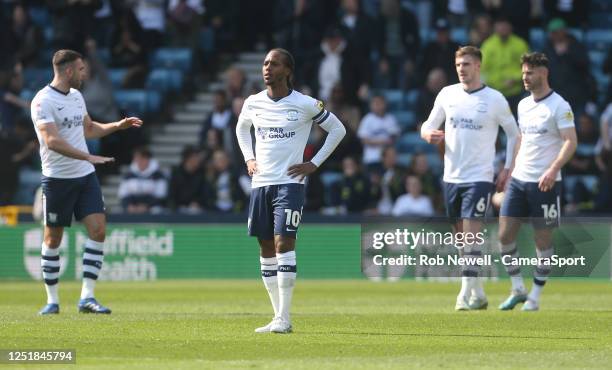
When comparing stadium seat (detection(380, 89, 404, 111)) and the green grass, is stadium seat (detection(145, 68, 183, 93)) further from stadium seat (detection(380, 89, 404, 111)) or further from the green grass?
the green grass

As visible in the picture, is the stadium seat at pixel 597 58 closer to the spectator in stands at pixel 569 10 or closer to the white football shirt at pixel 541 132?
the spectator in stands at pixel 569 10

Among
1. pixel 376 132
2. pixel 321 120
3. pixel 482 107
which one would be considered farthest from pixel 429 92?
pixel 321 120

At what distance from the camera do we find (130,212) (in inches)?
969

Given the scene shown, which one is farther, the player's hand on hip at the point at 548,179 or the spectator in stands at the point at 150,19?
the spectator in stands at the point at 150,19

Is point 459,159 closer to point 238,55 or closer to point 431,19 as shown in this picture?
point 431,19

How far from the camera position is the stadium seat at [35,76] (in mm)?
28594

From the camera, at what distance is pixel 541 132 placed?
50.8ft

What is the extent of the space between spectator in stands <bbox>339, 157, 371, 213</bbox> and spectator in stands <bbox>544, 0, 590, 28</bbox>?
5335mm

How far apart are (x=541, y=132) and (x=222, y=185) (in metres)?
10.3

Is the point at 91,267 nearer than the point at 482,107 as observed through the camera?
Yes

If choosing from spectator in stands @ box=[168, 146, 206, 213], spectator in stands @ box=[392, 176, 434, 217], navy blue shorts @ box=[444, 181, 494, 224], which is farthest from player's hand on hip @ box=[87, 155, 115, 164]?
spectator in stands @ box=[168, 146, 206, 213]

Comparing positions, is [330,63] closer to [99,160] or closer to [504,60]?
[504,60]

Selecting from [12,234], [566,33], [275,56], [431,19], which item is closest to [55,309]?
[275,56]

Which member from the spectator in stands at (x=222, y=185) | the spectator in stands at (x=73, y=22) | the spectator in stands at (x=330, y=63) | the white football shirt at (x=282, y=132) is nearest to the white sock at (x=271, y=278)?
the white football shirt at (x=282, y=132)
